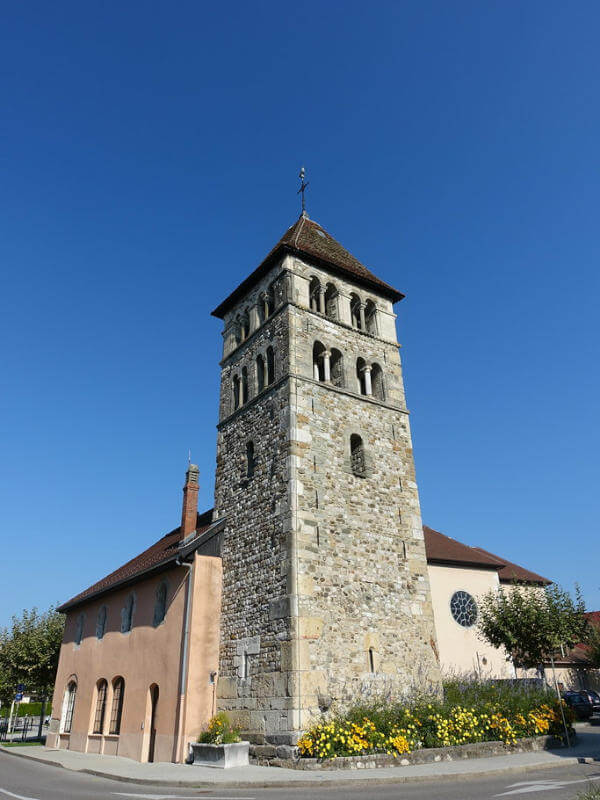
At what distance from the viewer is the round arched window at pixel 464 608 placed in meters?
22.6

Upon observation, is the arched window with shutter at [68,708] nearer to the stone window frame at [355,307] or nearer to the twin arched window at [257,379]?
the twin arched window at [257,379]

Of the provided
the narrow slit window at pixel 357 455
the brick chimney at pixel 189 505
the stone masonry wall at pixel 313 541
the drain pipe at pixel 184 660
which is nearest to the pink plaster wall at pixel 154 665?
the drain pipe at pixel 184 660

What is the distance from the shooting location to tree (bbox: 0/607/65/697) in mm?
27766

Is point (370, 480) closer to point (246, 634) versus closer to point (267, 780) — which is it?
point (246, 634)

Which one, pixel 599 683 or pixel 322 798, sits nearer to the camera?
pixel 322 798

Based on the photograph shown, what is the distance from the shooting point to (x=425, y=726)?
41.9 feet

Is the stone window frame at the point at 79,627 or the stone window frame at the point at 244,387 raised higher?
the stone window frame at the point at 244,387

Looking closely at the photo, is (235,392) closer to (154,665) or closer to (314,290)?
(314,290)

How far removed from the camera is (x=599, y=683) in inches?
1273

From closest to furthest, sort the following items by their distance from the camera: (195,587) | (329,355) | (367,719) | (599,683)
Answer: (367,719)
(195,587)
(329,355)
(599,683)

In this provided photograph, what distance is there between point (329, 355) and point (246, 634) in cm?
895

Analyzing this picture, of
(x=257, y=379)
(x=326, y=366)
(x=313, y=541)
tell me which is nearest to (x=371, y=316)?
(x=326, y=366)

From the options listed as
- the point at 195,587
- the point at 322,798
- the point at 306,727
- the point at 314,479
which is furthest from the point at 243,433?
the point at 322,798

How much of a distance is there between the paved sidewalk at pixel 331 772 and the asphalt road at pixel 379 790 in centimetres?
17
